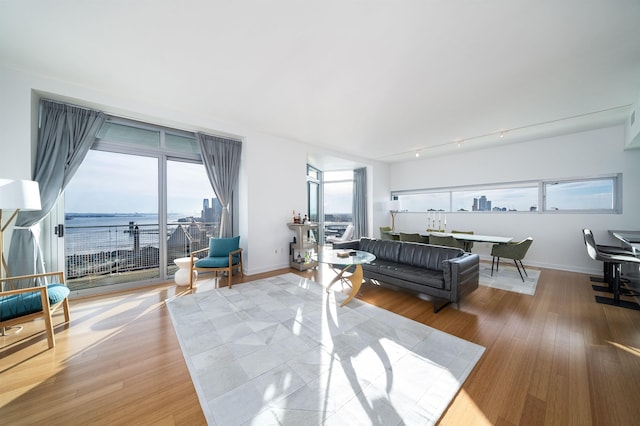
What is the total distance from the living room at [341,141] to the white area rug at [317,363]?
2.58 ft

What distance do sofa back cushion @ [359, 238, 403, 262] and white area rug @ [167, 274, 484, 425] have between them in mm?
1242

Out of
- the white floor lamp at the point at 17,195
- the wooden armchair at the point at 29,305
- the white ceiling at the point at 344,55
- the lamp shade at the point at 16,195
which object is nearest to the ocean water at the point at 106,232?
the white floor lamp at the point at 17,195

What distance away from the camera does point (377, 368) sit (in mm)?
1748

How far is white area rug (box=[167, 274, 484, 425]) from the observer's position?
1.37 meters

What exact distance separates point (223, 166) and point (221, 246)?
1.56 meters

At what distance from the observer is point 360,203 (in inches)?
284

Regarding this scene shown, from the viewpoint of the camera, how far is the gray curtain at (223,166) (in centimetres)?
409

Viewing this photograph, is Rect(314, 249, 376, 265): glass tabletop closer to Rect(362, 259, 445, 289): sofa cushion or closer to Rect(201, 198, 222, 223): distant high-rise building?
Rect(362, 259, 445, 289): sofa cushion

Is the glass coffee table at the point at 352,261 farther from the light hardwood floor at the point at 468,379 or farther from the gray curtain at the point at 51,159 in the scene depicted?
the gray curtain at the point at 51,159

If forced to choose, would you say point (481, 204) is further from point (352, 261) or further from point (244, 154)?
point (244, 154)

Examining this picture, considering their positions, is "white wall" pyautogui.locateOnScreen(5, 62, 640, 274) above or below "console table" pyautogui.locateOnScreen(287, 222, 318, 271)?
above

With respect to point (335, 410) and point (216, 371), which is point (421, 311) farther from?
point (216, 371)

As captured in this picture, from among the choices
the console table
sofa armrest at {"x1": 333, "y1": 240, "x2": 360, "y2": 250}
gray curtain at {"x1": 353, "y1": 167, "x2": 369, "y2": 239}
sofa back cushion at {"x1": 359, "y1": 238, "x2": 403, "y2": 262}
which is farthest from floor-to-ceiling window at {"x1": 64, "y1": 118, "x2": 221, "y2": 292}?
gray curtain at {"x1": 353, "y1": 167, "x2": 369, "y2": 239}

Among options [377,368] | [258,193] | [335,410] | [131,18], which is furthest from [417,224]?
[131,18]
